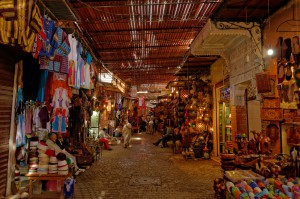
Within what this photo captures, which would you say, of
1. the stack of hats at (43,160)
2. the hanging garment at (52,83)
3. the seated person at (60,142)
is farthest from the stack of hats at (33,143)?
the hanging garment at (52,83)

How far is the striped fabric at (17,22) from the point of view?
2.65 metres

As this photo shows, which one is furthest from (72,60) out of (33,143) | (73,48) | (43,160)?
(43,160)

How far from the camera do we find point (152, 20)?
6.45 meters

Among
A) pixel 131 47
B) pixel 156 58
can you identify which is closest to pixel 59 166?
pixel 131 47

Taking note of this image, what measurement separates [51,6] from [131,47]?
4803 millimetres

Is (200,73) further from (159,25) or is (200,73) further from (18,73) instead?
(18,73)

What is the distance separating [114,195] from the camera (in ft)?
18.8

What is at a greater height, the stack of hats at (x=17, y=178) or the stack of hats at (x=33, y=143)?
the stack of hats at (x=33, y=143)

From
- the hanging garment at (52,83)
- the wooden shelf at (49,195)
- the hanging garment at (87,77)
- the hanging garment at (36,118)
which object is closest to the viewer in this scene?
the hanging garment at (52,83)

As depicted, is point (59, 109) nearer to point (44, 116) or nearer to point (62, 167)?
point (44, 116)

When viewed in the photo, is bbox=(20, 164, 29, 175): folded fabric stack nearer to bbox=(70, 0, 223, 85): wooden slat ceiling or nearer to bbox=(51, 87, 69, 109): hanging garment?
bbox=(51, 87, 69, 109): hanging garment

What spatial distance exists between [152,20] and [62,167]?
4.51 metres

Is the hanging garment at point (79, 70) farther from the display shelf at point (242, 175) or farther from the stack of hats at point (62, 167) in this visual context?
the display shelf at point (242, 175)

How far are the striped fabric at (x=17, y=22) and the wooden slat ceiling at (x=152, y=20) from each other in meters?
1.74
